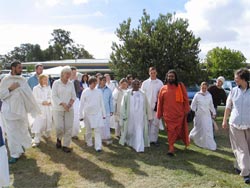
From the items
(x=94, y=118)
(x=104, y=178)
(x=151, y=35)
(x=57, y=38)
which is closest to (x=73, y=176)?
(x=104, y=178)

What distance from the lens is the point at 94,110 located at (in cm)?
862

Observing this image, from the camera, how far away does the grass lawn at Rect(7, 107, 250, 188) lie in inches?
246

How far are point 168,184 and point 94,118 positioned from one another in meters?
3.02

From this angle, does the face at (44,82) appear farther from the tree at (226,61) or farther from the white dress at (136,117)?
the tree at (226,61)

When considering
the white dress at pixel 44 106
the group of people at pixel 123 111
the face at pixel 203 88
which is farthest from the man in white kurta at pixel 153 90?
the white dress at pixel 44 106

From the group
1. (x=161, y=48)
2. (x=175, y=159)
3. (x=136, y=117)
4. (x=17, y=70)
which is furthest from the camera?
(x=161, y=48)

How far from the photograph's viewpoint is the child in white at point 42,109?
917cm

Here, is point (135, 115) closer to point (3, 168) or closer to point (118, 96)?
point (118, 96)

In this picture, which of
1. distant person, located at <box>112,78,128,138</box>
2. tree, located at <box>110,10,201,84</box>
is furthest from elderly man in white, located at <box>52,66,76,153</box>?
tree, located at <box>110,10,201,84</box>

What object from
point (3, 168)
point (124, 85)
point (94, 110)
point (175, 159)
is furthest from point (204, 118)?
point (3, 168)

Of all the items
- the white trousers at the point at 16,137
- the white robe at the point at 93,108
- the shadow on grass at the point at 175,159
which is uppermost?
the white robe at the point at 93,108

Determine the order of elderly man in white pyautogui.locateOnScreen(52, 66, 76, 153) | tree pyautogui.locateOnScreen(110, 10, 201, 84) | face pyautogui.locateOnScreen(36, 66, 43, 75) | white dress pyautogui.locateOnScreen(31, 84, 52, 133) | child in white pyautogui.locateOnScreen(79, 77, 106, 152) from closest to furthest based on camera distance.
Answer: elderly man in white pyautogui.locateOnScreen(52, 66, 76, 153) < child in white pyautogui.locateOnScreen(79, 77, 106, 152) < white dress pyautogui.locateOnScreen(31, 84, 52, 133) < face pyautogui.locateOnScreen(36, 66, 43, 75) < tree pyautogui.locateOnScreen(110, 10, 201, 84)

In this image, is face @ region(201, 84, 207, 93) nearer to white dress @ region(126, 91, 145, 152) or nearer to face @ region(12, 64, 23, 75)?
white dress @ region(126, 91, 145, 152)

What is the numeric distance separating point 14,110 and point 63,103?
1.14 metres
